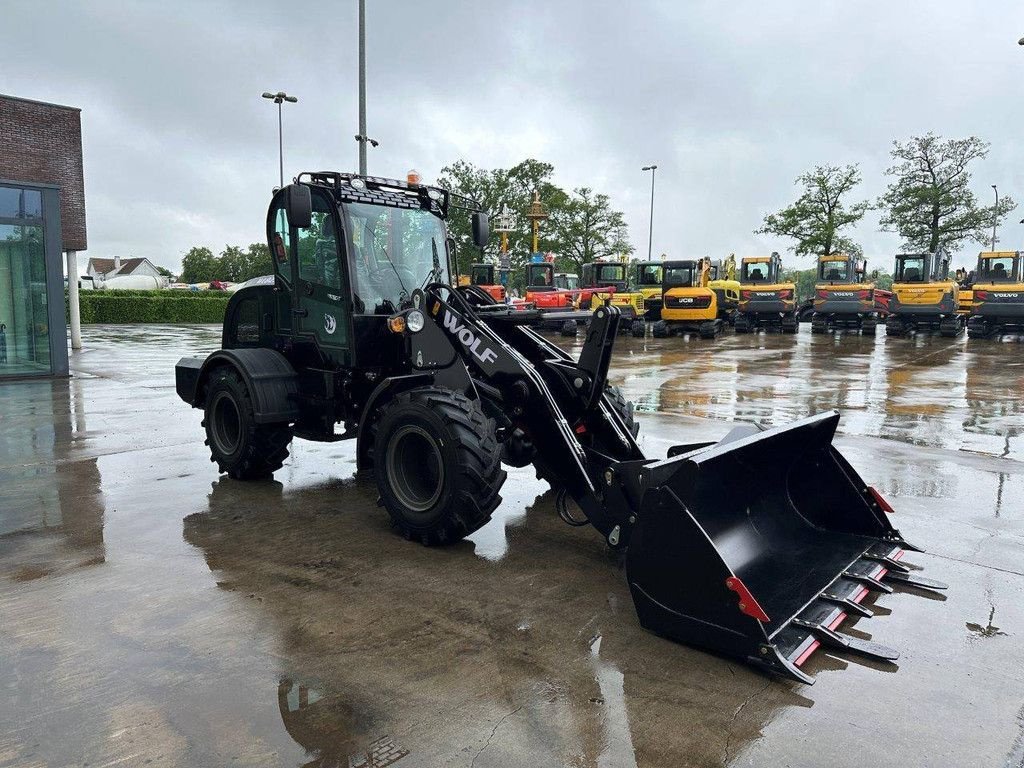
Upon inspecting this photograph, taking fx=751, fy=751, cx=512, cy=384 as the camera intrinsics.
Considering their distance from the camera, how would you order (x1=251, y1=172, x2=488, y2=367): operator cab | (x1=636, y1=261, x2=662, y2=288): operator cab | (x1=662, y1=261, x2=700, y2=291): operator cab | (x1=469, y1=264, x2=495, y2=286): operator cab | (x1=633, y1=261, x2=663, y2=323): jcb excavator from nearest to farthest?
(x1=251, y1=172, x2=488, y2=367): operator cab < (x1=469, y1=264, x2=495, y2=286): operator cab < (x1=662, y1=261, x2=700, y2=291): operator cab < (x1=633, y1=261, x2=663, y2=323): jcb excavator < (x1=636, y1=261, x2=662, y2=288): operator cab

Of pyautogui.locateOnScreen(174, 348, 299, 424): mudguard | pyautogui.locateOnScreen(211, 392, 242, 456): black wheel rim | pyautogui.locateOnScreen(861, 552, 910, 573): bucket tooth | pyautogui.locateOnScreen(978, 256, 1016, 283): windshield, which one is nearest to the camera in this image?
pyautogui.locateOnScreen(861, 552, 910, 573): bucket tooth

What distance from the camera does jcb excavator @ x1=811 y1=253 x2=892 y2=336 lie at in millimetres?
26984

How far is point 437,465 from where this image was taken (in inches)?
194

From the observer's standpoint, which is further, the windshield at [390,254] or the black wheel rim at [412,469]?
the windshield at [390,254]

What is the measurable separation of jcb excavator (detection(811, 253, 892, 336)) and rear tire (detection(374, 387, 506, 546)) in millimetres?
25311

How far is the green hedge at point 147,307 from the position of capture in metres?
36.2

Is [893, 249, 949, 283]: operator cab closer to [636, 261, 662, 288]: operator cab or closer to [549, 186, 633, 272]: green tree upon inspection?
[636, 261, 662, 288]: operator cab

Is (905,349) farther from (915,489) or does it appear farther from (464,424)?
(464,424)

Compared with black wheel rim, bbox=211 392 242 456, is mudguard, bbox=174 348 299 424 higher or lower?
higher

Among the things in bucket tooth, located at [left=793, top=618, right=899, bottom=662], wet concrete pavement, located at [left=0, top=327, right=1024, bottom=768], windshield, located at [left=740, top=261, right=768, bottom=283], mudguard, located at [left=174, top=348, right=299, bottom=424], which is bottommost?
wet concrete pavement, located at [left=0, top=327, right=1024, bottom=768]

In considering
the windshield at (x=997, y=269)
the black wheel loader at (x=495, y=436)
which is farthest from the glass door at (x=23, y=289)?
the windshield at (x=997, y=269)

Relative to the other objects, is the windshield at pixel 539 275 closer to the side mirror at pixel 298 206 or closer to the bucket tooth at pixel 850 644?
the side mirror at pixel 298 206

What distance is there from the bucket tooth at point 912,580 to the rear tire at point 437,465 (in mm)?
2368

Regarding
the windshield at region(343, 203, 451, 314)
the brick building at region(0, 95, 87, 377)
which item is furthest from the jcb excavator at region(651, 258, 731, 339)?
the windshield at region(343, 203, 451, 314)
